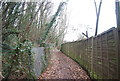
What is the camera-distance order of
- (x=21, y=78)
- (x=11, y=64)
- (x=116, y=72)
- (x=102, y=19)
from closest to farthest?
(x=116, y=72) → (x=11, y=64) → (x=21, y=78) → (x=102, y=19)

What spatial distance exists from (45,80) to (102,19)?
22.7ft

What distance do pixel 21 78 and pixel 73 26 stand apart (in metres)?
16.9

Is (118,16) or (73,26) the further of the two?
(73,26)

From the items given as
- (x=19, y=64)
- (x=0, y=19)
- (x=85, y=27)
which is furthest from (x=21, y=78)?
(x=85, y=27)

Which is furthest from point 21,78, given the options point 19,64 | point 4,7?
point 4,7

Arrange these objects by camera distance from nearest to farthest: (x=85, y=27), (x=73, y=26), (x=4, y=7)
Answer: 1. (x=4, y=7)
2. (x=85, y=27)
3. (x=73, y=26)

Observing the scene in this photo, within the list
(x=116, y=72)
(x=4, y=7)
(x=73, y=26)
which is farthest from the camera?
(x=73, y=26)

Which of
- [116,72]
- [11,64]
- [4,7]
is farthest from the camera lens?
[4,7]

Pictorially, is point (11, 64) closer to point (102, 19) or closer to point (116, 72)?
point (116, 72)

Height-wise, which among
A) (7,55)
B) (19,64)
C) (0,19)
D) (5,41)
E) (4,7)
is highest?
(4,7)

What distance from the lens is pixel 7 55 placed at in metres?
3.18

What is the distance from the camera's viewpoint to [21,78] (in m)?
3.44

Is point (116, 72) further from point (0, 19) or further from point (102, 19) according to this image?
point (102, 19)

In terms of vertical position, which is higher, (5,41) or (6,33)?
(6,33)
